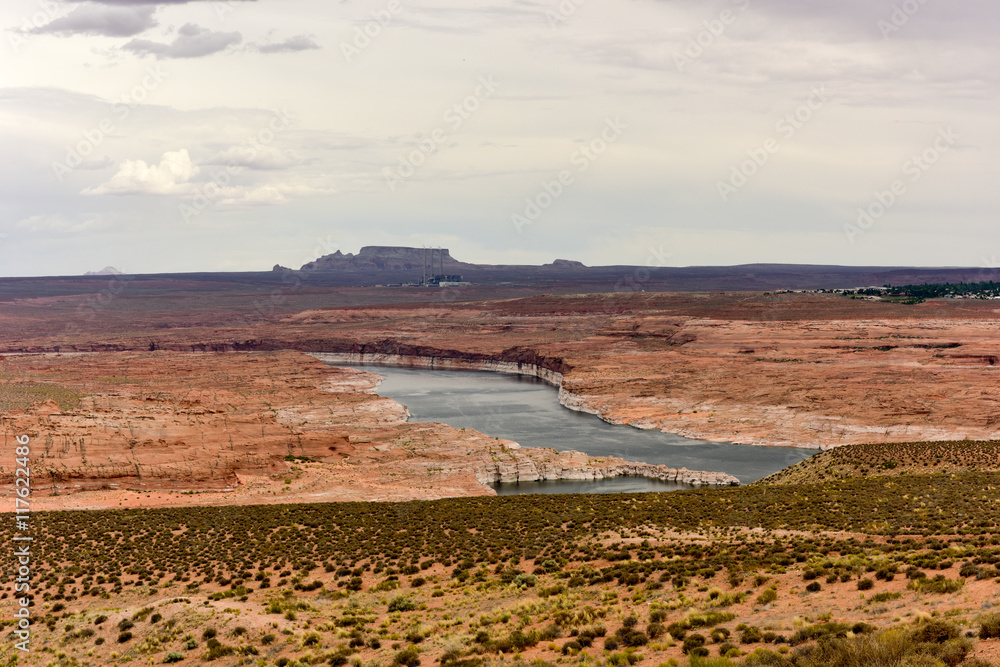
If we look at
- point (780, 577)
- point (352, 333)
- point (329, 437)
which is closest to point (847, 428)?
point (329, 437)

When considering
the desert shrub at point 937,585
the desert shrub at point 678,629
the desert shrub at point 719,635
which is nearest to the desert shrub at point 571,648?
the desert shrub at point 678,629

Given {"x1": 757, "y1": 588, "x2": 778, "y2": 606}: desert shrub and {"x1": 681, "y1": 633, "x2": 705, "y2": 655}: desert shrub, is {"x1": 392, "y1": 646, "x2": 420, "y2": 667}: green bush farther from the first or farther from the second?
{"x1": 757, "y1": 588, "x2": 778, "y2": 606}: desert shrub

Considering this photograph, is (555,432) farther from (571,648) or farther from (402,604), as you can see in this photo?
(571,648)

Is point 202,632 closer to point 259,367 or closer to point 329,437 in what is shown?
point 329,437

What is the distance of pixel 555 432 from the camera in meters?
71.1

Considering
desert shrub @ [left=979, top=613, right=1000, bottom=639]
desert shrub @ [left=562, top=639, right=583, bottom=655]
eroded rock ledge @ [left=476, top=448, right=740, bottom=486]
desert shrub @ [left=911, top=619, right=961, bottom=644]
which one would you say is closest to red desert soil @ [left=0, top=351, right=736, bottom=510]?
eroded rock ledge @ [left=476, top=448, right=740, bottom=486]

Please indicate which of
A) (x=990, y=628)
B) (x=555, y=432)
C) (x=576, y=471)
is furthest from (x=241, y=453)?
(x=990, y=628)

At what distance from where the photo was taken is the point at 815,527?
2948cm

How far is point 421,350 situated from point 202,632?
113373 mm

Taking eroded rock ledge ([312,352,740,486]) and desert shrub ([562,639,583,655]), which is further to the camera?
eroded rock ledge ([312,352,740,486])

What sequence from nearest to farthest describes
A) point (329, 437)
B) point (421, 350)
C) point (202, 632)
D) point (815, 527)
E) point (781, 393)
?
point (202, 632)
point (815, 527)
point (329, 437)
point (781, 393)
point (421, 350)

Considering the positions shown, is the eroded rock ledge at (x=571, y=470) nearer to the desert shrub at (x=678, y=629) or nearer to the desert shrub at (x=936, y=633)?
the desert shrub at (x=678, y=629)

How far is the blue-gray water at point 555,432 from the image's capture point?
5419cm

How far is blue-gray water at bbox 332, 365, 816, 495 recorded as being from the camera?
54.2 m
